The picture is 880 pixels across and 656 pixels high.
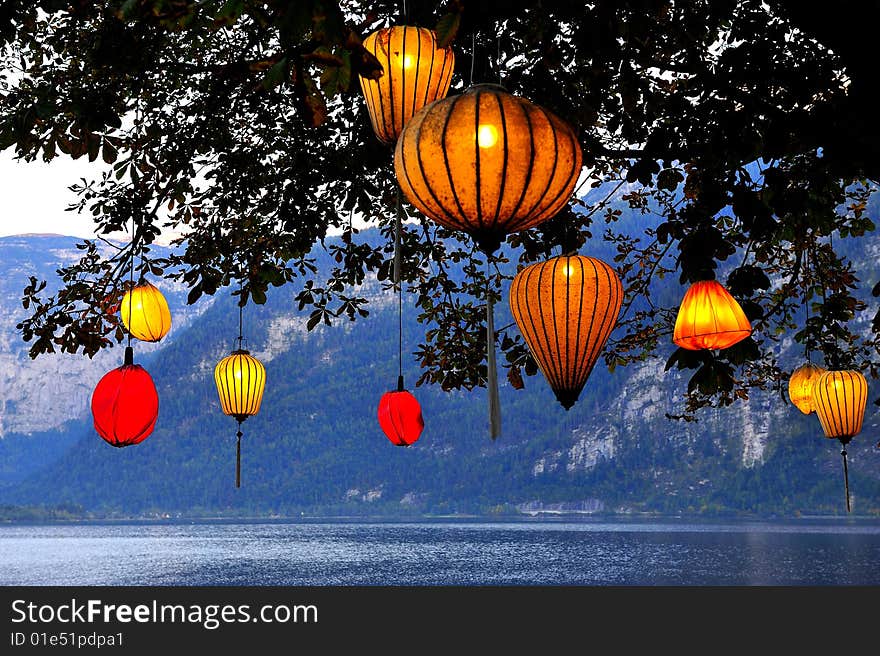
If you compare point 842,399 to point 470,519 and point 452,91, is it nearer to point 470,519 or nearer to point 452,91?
point 452,91

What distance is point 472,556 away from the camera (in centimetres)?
9462

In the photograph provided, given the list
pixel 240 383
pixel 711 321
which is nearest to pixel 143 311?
pixel 240 383

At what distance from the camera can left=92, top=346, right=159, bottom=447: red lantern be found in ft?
20.8

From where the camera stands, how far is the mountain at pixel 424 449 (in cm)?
14425

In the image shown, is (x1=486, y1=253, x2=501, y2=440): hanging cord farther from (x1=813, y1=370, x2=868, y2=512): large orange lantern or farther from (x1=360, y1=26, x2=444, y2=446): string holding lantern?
(x1=813, y1=370, x2=868, y2=512): large orange lantern

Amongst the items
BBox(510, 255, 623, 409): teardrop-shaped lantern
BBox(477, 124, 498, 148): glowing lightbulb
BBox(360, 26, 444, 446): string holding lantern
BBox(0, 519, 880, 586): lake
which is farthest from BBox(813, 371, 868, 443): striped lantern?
BBox(0, 519, 880, 586): lake

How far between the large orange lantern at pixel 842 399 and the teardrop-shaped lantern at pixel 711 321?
190cm

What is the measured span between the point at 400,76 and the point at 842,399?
15.6 feet

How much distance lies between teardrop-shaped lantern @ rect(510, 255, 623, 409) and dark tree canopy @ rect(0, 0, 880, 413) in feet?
1.78

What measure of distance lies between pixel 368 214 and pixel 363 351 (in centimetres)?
16874

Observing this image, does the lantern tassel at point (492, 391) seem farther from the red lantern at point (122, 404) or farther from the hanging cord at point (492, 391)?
the red lantern at point (122, 404)

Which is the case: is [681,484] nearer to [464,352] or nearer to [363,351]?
[363,351]

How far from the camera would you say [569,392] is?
3.98m
